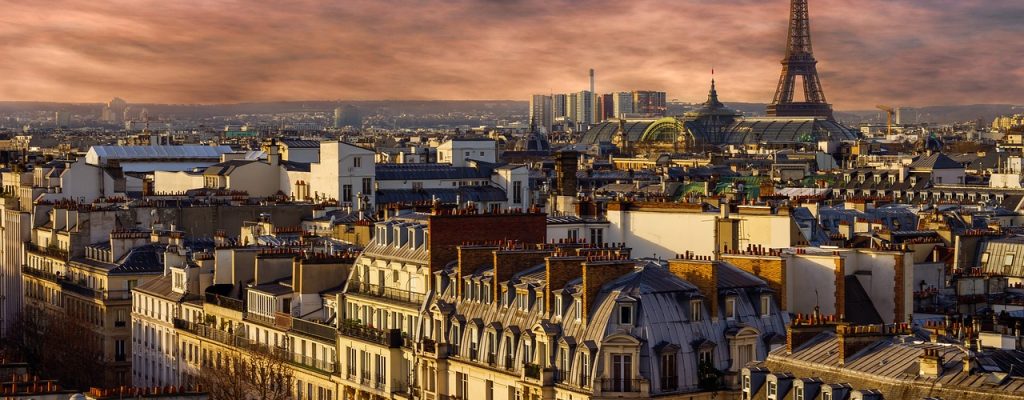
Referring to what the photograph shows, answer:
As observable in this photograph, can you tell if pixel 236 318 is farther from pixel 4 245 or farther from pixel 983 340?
pixel 4 245

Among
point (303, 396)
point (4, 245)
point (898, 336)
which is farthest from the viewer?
point (4, 245)

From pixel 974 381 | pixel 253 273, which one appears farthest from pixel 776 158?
pixel 974 381

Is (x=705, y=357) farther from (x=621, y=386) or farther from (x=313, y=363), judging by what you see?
(x=313, y=363)

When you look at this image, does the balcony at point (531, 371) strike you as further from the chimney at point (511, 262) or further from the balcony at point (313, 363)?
the balcony at point (313, 363)

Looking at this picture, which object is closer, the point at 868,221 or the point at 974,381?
the point at 974,381

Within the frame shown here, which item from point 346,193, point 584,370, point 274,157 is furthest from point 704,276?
point 274,157

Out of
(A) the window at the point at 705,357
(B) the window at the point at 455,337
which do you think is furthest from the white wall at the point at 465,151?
(A) the window at the point at 705,357

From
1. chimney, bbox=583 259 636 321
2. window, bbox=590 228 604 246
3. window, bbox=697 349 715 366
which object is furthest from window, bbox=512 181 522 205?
window, bbox=697 349 715 366
